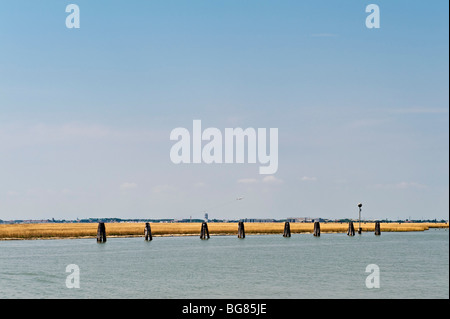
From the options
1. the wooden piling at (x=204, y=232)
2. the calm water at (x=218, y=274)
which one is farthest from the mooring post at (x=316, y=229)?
the calm water at (x=218, y=274)

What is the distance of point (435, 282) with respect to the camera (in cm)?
4291

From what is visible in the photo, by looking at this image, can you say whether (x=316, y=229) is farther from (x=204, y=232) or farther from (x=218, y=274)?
(x=218, y=274)

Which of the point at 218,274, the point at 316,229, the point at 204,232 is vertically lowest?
the point at 218,274

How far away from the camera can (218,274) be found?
154 feet

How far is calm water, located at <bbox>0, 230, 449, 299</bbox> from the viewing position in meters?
36.9

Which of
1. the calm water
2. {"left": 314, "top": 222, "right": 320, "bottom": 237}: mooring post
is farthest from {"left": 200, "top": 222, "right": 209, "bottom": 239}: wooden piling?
the calm water

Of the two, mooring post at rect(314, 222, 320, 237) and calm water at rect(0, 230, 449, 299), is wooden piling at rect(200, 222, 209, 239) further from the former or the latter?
calm water at rect(0, 230, 449, 299)

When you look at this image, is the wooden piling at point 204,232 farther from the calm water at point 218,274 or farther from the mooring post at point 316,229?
the calm water at point 218,274

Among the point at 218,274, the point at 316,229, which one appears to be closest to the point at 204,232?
the point at 316,229

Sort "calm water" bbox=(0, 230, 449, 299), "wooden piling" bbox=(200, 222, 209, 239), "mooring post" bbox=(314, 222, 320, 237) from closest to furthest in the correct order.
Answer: "calm water" bbox=(0, 230, 449, 299) → "wooden piling" bbox=(200, 222, 209, 239) → "mooring post" bbox=(314, 222, 320, 237)
